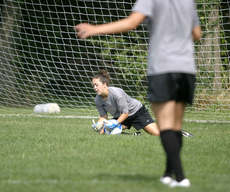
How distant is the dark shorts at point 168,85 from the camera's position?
250 centimetres

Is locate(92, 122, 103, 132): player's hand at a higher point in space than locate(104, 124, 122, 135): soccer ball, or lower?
higher

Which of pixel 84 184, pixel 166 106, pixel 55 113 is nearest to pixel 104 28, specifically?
pixel 166 106

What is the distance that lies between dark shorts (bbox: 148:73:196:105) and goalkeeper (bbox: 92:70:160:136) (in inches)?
121

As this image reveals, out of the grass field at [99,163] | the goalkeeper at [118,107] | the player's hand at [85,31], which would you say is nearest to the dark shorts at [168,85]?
the player's hand at [85,31]

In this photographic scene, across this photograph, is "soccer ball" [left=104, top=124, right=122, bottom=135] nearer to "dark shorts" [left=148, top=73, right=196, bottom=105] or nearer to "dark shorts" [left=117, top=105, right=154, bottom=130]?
"dark shorts" [left=117, top=105, right=154, bottom=130]

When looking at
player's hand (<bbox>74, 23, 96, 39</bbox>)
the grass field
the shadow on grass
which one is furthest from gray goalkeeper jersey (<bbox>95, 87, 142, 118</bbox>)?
player's hand (<bbox>74, 23, 96, 39</bbox>)

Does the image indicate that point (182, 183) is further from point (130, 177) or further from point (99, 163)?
point (99, 163)

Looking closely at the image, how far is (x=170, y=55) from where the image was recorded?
253 cm

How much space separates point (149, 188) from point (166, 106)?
1.93 ft

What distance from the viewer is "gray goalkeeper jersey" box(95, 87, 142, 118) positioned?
5.65 m

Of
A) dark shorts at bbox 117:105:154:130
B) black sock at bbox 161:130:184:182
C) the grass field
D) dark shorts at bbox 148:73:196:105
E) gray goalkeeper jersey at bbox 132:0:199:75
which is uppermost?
gray goalkeeper jersey at bbox 132:0:199:75

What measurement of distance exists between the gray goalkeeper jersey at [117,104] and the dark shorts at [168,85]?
3.09 m

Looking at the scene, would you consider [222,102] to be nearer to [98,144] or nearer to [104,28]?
[98,144]

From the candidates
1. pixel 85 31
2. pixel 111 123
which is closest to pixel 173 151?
pixel 85 31
